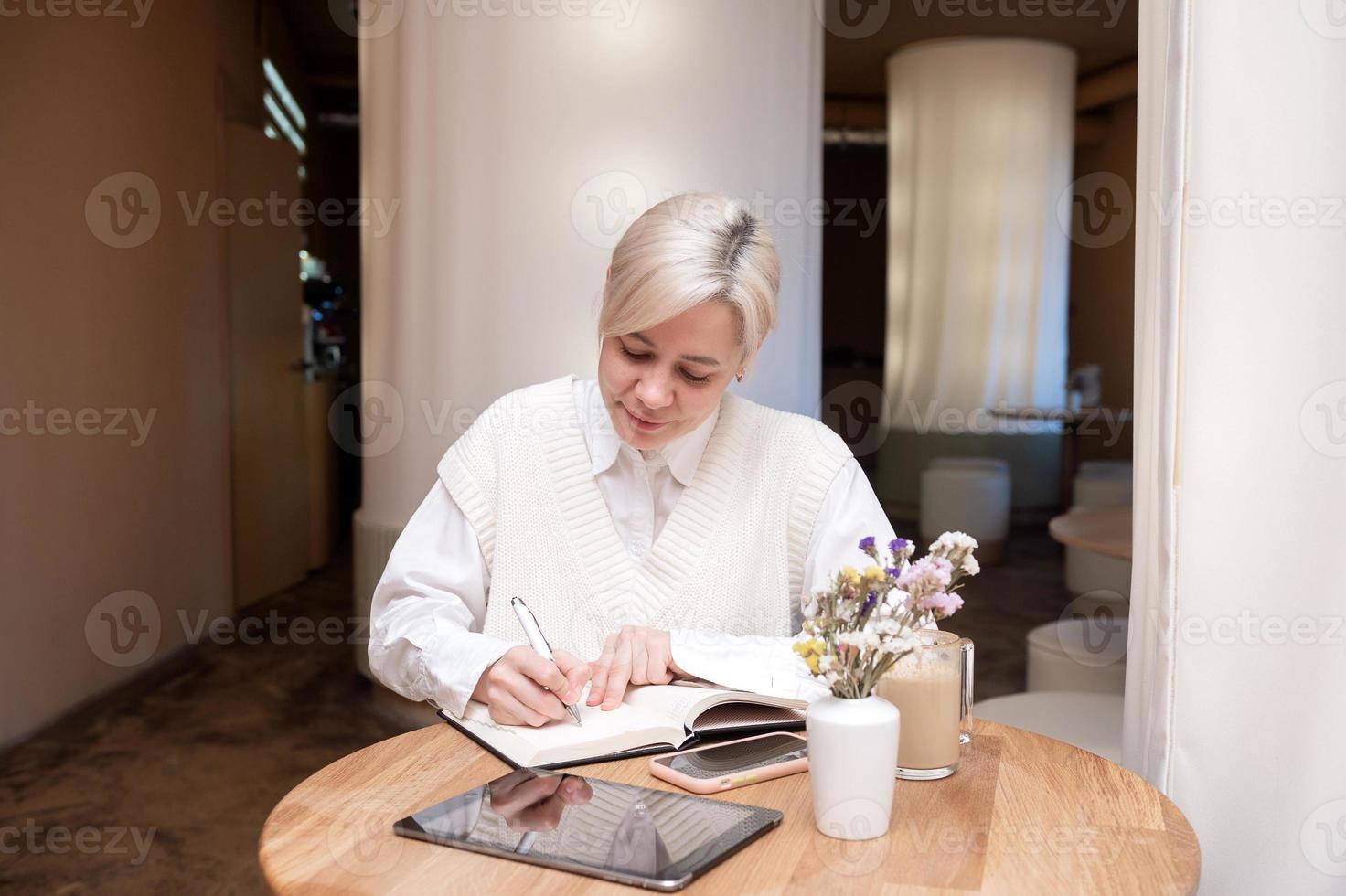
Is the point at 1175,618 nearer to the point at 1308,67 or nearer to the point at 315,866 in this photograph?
the point at 1308,67

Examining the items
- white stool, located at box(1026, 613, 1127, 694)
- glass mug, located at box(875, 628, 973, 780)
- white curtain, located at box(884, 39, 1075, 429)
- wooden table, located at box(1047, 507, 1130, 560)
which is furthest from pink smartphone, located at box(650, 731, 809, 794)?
white curtain, located at box(884, 39, 1075, 429)

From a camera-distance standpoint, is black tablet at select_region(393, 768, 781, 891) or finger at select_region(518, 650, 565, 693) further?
finger at select_region(518, 650, 565, 693)

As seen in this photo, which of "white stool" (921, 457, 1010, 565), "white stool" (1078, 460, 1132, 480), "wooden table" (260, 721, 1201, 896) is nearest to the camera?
"wooden table" (260, 721, 1201, 896)

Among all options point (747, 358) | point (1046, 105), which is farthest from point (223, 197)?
point (1046, 105)

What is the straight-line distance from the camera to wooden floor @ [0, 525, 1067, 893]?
296cm

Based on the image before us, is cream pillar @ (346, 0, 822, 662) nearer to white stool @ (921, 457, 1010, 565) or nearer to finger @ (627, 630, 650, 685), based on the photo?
finger @ (627, 630, 650, 685)

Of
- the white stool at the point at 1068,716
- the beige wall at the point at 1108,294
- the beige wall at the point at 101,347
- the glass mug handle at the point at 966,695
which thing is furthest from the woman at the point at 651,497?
the beige wall at the point at 1108,294

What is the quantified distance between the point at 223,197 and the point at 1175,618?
505 centimetres

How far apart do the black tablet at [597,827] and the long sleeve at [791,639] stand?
0.99ft

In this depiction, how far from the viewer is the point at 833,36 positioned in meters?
9.24

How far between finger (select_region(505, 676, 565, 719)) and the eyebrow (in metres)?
0.52

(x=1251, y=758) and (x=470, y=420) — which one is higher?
(x=470, y=420)

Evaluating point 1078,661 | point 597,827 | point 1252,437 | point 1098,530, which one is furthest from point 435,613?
point 1098,530

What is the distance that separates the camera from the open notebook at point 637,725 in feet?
4.58
